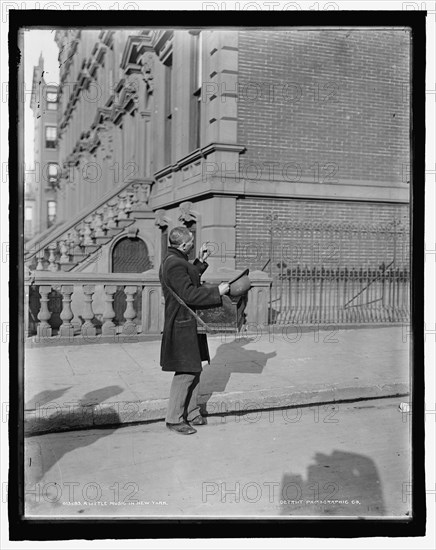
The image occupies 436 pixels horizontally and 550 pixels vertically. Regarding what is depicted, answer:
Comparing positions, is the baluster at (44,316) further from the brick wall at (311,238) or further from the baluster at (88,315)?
the brick wall at (311,238)

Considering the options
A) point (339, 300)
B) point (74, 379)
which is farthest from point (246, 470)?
point (339, 300)

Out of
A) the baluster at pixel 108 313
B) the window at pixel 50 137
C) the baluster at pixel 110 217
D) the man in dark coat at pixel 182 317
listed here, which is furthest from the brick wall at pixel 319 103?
the window at pixel 50 137

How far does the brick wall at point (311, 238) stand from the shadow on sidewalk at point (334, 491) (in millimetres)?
7073

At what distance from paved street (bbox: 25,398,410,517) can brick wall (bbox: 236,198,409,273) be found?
245 inches

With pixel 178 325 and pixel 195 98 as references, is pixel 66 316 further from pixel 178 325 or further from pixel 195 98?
pixel 195 98

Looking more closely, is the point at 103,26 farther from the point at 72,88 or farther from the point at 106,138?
the point at 72,88

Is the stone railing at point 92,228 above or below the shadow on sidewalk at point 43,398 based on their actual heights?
above

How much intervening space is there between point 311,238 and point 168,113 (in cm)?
603

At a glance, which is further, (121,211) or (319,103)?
(121,211)

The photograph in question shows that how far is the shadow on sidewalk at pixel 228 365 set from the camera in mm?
6633

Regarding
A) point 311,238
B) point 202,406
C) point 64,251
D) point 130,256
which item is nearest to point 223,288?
point 202,406

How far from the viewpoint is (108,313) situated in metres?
9.41

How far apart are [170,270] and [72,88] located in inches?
1091

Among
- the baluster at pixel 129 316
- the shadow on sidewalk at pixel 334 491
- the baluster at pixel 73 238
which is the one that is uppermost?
the baluster at pixel 73 238
